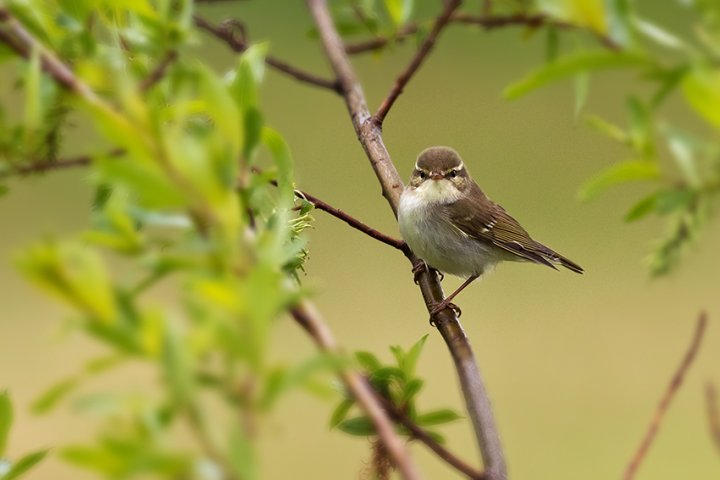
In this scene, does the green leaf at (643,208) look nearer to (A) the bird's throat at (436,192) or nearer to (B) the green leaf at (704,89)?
(B) the green leaf at (704,89)

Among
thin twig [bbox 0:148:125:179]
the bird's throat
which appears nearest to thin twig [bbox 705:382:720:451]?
thin twig [bbox 0:148:125:179]

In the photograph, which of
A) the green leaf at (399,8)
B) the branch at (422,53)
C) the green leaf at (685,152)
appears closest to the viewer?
the green leaf at (685,152)

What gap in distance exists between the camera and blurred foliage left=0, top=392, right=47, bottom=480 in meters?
0.62

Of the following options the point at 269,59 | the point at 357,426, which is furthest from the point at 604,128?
the point at 269,59

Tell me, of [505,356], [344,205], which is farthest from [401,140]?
[505,356]

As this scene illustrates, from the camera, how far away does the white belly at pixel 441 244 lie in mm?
2595

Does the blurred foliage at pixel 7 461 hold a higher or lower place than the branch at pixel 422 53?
lower

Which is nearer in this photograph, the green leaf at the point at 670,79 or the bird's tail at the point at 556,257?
the green leaf at the point at 670,79

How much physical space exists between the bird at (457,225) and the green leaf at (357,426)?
1.92m

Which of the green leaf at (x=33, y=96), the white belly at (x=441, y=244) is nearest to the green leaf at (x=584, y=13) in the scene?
the green leaf at (x=33, y=96)

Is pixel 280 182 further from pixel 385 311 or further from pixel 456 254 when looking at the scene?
pixel 385 311

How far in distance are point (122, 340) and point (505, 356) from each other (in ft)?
19.5

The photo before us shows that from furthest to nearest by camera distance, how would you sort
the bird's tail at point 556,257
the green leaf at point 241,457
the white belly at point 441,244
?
the bird's tail at point 556,257, the white belly at point 441,244, the green leaf at point 241,457

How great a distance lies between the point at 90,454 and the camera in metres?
0.38
